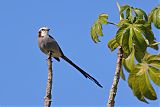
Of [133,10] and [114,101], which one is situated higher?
[133,10]

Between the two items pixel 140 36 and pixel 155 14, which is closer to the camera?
pixel 140 36

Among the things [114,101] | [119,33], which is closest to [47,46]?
[119,33]

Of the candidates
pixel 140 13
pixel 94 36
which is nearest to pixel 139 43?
pixel 140 13

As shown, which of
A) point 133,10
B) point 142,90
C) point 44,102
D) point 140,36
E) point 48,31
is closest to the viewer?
point 44,102

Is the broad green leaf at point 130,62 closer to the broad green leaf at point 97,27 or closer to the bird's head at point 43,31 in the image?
the broad green leaf at point 97,27

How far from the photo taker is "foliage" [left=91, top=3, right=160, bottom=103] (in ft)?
16.0

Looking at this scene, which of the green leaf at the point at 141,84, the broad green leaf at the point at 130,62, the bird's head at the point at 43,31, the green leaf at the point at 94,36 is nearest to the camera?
the green leaf at the point at 141,84

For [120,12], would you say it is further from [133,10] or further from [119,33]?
[119,33]

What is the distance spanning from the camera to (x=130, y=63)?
532cm

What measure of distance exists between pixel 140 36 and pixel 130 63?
35 centimetres

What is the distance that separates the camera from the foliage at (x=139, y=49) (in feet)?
16.0

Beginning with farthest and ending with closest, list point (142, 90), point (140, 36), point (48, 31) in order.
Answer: point (48, 31), point (140, 36), point (142, 90)

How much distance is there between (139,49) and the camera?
17.0ft

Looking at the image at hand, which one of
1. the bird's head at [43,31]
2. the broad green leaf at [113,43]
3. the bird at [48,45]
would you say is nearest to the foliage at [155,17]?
the broad green leaf at [113,43]
